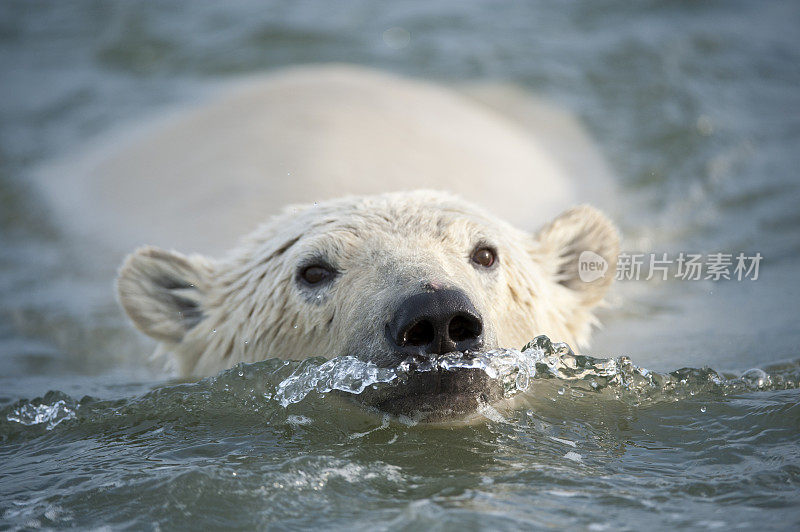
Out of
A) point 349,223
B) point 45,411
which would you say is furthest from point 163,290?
point 349,223

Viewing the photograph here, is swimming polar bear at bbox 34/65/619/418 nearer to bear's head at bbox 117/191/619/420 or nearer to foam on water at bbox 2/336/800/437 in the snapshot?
bear's head at bbox 117/191/619/420

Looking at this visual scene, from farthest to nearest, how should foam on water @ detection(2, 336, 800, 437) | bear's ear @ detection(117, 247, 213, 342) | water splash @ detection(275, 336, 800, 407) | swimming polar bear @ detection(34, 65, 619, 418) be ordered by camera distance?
1. bear's ear @ detection(117, 247, 213, 342)
2. foam on water @ detection(2, 336, 800, 437)
3. swimming polar bear @ detection(34, 65, 619, 418)
4. water splash @ detection(275, 336, 800, 407)

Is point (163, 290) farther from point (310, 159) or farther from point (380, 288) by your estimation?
point (310, 159)

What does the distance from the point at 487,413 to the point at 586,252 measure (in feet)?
5.30

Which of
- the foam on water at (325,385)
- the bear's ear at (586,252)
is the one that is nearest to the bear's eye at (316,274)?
the foam on water at (325,385)

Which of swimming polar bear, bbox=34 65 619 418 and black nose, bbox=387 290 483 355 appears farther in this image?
swimming polar bear, bbox=34 65 619 418

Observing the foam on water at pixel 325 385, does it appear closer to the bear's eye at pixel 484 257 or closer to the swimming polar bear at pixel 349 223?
the swimming polar bear at pixel 349 223

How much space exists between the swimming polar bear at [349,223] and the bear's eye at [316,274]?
1cm

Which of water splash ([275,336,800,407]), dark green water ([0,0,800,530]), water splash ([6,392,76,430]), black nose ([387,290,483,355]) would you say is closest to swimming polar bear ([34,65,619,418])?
black nose ([387,290,483,355])

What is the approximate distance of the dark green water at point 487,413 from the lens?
326cm

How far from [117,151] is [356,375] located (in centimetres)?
621

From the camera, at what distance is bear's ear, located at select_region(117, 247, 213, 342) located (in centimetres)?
477

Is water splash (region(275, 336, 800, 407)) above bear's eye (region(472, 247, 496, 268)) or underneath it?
underneath

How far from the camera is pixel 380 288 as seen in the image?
370 cm
